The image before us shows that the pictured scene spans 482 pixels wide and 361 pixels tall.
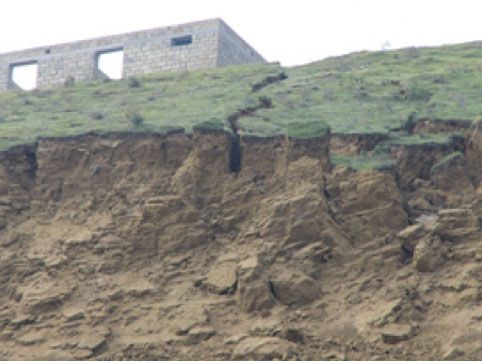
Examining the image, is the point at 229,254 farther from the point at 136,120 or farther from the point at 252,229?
the point at 136,120

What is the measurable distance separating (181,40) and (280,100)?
7.56 m

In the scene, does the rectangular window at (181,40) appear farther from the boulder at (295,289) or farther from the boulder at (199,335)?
the boulder at (199,335)

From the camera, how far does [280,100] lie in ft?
64.2

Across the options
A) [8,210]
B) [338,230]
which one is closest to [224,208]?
[338,230]

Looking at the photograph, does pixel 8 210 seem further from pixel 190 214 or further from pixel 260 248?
pixel 260 248

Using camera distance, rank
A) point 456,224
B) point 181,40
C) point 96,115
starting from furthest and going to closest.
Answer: point 181,40 → point 96,115 → point 456,224

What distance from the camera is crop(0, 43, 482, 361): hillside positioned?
13758mm

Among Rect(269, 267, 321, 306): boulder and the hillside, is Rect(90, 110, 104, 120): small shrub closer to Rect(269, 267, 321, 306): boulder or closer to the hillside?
the hillside

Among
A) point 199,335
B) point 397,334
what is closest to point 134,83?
point 199,335

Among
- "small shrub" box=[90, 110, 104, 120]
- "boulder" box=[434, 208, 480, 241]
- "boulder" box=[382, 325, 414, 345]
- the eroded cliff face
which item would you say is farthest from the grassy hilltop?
"boulder" box=[382, 325, 414, 345]

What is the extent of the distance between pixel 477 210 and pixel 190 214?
441 cm

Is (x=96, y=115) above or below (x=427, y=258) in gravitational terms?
above

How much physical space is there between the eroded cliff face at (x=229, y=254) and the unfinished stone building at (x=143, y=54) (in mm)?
8284

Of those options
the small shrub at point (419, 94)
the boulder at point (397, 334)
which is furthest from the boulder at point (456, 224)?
the small shrub at point (419, 94)
